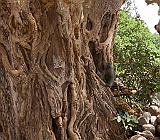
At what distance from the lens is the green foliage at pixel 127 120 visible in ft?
11.4

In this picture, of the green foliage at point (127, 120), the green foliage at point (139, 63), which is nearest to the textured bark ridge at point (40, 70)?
the green foliage at point (127, 120)

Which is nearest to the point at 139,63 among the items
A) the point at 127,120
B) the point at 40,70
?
the point at 127,120

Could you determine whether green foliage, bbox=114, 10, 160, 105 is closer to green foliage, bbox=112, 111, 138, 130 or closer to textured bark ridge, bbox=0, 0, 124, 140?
green foliage, bbox=112, 111, 138, 130

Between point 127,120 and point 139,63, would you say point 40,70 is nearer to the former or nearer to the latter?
point 127,120

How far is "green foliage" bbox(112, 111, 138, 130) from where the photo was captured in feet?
11.4

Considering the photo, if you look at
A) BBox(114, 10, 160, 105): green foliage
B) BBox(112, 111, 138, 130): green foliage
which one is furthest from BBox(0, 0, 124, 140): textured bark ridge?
BBox(114, 10, 160, 105): green foliage

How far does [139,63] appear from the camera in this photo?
4.17 meters

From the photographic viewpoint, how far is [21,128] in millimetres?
2814

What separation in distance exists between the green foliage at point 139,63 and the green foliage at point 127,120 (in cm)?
67

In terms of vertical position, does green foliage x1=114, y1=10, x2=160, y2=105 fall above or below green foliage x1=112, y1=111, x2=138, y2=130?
above

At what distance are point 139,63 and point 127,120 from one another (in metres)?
0.97

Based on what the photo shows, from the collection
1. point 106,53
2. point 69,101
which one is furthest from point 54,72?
point 106,53

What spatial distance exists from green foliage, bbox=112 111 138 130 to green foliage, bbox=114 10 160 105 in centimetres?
67

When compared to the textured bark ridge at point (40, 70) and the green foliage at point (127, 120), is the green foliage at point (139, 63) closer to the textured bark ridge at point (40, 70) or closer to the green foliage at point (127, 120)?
the green foliage at point (127, 120)
